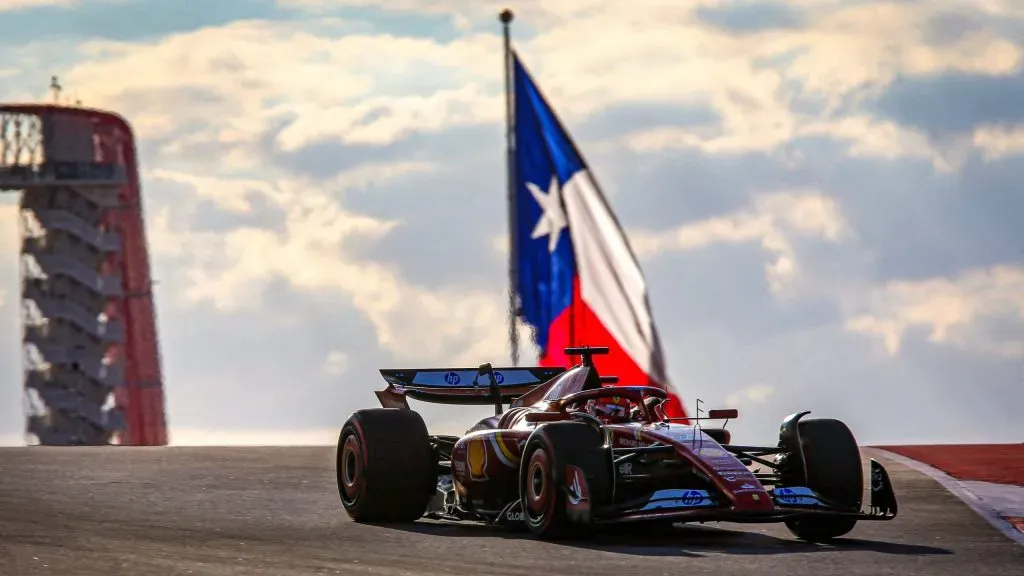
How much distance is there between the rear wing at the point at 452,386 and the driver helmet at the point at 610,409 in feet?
7.64

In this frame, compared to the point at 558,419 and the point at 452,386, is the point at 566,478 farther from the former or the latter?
the point at 452,386

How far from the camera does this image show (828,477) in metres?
15.2

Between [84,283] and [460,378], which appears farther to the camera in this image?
[84,283]

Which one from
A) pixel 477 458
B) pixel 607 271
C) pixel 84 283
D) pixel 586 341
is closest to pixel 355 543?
pixel 477 458

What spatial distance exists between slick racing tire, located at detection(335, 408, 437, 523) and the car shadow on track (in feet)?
1.28

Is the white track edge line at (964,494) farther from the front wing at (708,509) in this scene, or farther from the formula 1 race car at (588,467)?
the front wing at (708,509)

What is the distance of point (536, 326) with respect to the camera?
97.6 ft

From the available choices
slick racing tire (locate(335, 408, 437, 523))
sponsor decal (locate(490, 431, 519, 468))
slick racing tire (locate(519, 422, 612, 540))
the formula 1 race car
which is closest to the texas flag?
the formula 1 race car

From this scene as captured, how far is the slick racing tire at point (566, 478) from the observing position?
560 inches

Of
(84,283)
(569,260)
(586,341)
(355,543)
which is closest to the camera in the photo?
(355,543)

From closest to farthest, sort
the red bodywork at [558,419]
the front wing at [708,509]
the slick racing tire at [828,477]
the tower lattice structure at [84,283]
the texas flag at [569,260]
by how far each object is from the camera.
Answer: the front wing at [708,509] → the red bodywork at [558,419] → the slick racing tire at [828,477] → the texas flag at [569,260] → the tower lattice structure at [84,283]

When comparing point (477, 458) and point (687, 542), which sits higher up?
point (477, 458)

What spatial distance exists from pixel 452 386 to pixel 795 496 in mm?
5292

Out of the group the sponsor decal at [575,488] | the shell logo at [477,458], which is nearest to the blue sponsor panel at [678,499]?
the sponsor decal at [575,488]
